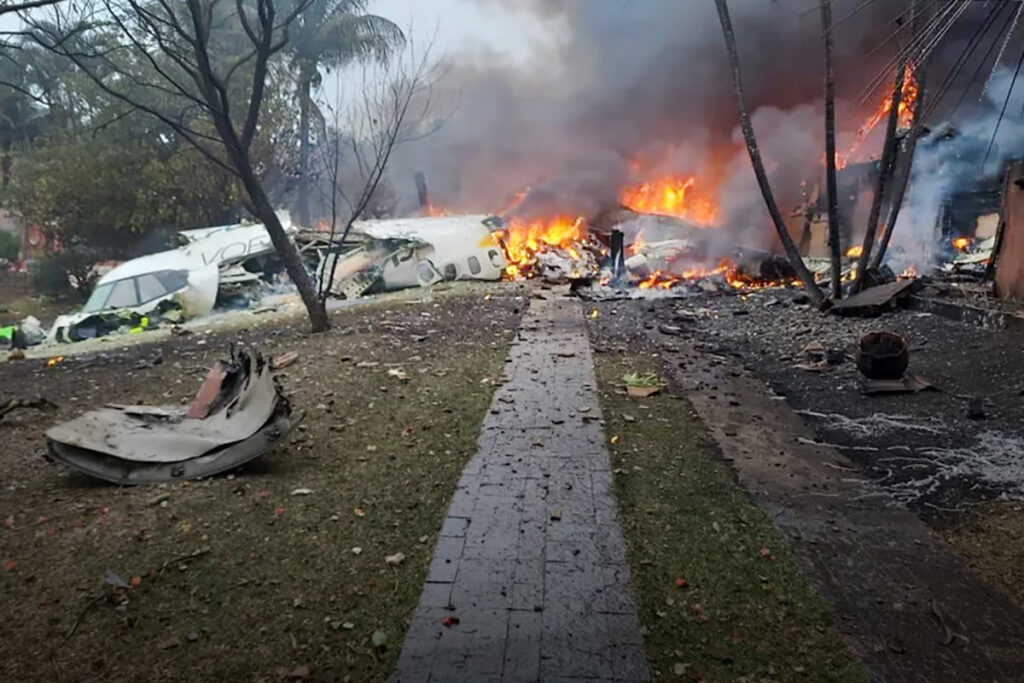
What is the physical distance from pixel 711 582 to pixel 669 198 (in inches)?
927

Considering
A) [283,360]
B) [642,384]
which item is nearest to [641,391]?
[642,384]

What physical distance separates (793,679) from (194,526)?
2.79m

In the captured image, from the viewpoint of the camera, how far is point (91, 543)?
10.2 ft

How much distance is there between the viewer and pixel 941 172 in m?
16.0

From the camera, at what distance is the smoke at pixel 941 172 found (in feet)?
49.1

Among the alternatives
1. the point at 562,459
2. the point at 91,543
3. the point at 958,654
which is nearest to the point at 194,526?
the point at 91,543

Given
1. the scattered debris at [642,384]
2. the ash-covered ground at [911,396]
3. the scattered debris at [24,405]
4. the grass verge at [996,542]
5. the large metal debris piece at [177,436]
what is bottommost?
the ash-covered ground at [911,396]

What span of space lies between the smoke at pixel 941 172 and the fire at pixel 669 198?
831 cm

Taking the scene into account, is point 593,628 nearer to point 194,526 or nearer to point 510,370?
point 194,526

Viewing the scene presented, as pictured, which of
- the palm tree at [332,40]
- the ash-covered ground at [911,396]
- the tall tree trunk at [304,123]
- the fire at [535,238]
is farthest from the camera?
the palm tree at [332,40]

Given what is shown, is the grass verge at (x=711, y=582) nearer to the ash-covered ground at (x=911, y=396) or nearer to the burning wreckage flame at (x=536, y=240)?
the ash-covered ground at (x=911, y=396)

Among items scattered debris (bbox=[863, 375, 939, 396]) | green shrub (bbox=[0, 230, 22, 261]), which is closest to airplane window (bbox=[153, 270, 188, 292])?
scattered debris (bbox=[863, 375, 939, 396])

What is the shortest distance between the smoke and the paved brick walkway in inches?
538

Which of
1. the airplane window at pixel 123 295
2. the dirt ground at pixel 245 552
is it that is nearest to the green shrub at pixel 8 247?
the airplane window at pixel 123 295
